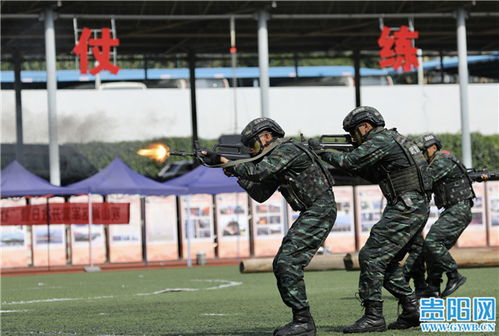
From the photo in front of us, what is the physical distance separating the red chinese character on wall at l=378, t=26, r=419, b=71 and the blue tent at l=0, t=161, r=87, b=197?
39.2ft

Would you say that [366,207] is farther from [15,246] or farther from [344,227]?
[15,246]

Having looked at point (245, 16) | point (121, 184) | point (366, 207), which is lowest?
point (366, 207)

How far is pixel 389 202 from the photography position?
10250mm

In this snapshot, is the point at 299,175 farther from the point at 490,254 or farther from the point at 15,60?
the point at 15,60

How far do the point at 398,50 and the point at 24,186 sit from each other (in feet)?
44.7

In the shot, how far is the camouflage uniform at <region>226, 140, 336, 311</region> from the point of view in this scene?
9.35m

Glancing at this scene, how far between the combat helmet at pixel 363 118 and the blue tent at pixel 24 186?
17.8 meters

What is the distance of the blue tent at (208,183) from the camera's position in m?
28.3

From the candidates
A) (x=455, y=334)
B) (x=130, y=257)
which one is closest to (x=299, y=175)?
(x=455, y=334)

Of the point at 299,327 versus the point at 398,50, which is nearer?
the point at 299,327

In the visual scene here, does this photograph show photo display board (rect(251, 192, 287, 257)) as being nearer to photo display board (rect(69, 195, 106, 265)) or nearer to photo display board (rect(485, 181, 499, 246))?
photo display board (rect(69, 195, 106, 265))

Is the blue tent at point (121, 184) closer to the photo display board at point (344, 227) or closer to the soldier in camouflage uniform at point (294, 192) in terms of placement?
→ the photo display board at point (344, 227)

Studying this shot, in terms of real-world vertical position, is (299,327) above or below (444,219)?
below

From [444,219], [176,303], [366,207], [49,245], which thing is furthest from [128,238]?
[444,219]
